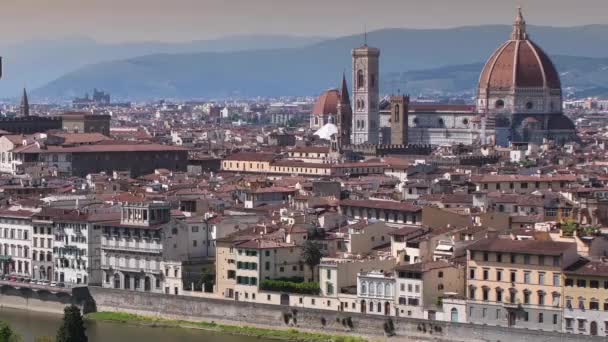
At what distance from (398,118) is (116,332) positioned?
7062 centimetres

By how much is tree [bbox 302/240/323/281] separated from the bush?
77 cm

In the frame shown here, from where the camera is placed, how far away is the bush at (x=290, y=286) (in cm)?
4122

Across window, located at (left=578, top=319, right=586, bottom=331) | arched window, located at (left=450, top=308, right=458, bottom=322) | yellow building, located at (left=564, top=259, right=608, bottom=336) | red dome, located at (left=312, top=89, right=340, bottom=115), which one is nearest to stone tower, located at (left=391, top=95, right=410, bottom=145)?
red dome, located at (left=312, top=89, right=340, bottom=115)

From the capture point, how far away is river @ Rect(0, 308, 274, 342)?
4059 centimetres

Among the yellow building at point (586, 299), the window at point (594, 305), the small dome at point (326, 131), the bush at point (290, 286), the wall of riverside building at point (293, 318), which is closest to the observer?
the yellow building at point (586, 299)

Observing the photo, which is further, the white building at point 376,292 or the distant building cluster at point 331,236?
the white building at point 376,292

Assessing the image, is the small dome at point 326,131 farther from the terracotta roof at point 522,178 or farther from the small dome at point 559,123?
the terracotta roof at point 522,178

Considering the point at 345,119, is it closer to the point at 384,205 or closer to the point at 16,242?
the point at 384,205

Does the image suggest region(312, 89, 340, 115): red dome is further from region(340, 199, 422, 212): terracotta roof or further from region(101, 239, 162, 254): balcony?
region(101, 239, 162, 254): balcony

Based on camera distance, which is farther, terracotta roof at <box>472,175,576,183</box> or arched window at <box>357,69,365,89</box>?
arched window at <box>357,69,365,89</box>

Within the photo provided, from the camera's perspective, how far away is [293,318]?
133 ft

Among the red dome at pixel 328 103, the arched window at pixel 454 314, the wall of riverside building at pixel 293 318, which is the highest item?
the red dome at pixel 328 103

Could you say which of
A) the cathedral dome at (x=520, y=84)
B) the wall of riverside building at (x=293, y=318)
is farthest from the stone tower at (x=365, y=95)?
the wall of riverside building at (x=293, y=318)

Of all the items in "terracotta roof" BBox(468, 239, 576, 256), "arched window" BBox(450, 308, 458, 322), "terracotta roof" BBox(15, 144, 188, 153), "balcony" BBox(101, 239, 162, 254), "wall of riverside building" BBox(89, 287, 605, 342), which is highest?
"terracotta roof" BBox(15, 144, 188, 153)
